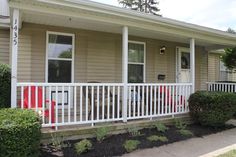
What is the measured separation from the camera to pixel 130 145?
495 cm

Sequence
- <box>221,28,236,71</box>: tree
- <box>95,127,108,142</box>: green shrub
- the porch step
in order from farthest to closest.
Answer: <box>221,28,236,71</box>: tree, <box>95,127,108,142</box>: green shrub, the porch step

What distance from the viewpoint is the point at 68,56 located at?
279 inches

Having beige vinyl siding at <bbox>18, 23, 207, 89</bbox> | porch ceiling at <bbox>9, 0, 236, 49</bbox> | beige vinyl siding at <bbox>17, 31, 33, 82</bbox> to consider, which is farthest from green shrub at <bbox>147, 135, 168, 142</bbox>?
beige vinyl siding at <bbox>17, 31, 33, 82</bbox>

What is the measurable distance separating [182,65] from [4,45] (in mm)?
6716

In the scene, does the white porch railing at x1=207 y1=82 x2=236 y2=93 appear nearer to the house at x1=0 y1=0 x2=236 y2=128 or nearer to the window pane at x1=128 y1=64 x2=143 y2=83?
the house at x1=0 y1=0 x2=236 y2=128

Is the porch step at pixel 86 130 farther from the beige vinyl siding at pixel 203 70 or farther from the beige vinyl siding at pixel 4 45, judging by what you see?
the beige vinyl siding at pixel 203 70

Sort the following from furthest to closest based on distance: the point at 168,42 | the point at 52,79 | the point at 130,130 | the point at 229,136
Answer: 1. the point at 168,42
2. the point at 52,79
3. the point at 229,136
4. the point at 130,130

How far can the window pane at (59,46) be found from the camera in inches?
269

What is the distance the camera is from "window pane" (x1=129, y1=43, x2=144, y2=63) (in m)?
8.36

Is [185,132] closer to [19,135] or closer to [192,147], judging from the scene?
[192,147]

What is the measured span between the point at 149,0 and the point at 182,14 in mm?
6597

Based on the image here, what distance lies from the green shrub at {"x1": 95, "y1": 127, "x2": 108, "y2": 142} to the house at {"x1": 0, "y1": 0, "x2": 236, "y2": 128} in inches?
10.3

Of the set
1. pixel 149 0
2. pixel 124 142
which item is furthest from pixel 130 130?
pixel 149 0

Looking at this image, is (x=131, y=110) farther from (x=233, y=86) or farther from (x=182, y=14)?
(x=182, y=14)
